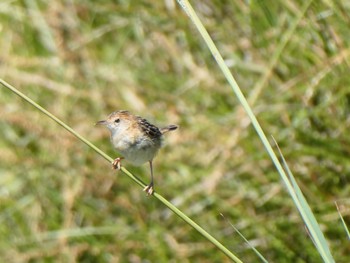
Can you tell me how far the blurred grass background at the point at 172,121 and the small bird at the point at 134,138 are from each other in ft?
1.79

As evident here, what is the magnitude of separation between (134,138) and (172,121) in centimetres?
98

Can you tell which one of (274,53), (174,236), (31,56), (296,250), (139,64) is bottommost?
(296,250)

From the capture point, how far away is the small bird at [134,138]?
3.44 m

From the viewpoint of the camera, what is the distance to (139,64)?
16.6 ft

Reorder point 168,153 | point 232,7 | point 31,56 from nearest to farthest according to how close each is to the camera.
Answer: point 232,7 → point 168,153 → point 31,56

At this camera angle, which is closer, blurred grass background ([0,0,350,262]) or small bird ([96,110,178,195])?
small bird ([96,110,178,195])

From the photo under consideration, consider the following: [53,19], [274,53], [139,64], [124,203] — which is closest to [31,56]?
[53,19]

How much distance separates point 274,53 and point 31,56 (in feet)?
6.76

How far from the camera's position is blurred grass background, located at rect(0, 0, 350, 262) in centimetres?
391

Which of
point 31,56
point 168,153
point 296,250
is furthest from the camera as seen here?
point 31,56

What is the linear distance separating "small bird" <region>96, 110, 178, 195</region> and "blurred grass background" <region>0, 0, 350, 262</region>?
21.4 inches

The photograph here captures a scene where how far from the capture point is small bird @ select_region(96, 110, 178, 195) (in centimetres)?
344

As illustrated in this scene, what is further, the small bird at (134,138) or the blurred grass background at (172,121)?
the blurred grass background at (172,121)

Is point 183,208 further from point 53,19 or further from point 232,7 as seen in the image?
point 53,19
